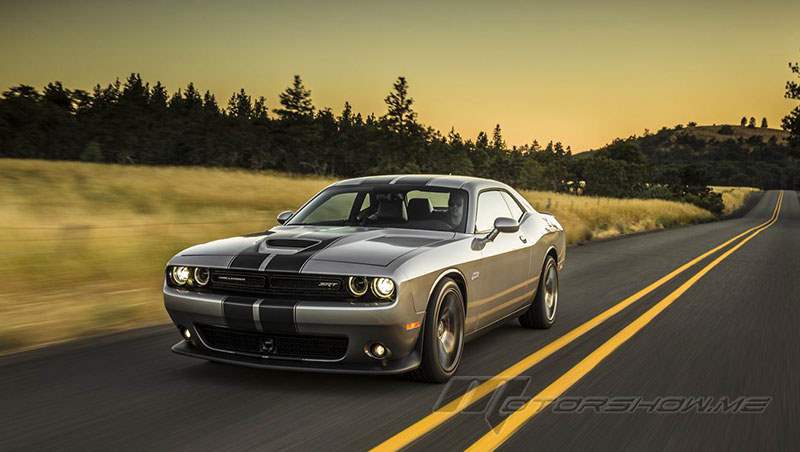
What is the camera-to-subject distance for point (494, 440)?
161 inches

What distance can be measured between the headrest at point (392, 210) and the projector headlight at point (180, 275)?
1.79 metres

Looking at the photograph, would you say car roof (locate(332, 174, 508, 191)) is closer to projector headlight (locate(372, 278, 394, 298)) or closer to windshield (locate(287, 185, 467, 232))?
windshield (locate(287, 185, 467, 232))

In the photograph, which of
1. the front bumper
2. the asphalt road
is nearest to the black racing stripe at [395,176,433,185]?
the asphalt road

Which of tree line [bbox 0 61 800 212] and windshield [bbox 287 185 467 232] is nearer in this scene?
windshield [bbox 287 185 467 232]

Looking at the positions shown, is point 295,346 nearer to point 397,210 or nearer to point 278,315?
point 278,315

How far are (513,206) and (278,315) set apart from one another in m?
3.42

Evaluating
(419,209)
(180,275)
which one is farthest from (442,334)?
(180,275)

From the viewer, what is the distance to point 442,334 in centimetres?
548

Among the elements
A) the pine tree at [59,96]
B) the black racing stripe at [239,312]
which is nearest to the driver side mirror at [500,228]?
the black racing stripe at [239,312]

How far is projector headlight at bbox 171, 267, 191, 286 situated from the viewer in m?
5.39

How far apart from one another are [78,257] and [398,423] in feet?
24.7

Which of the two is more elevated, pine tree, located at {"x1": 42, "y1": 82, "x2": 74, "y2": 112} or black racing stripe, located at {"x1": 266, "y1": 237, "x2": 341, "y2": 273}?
pine tree, located at {"x1": 42, "y1": 82, "x2": 74, "y2": 112}

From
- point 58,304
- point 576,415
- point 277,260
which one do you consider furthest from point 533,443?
point 58,304

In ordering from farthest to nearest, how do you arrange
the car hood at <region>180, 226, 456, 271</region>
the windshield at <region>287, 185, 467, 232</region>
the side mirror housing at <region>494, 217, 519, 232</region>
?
1. the windshield at <region>287, 185, 467, 232</region>
2. the side mirror housing at <region>494, 217, 519, 232</region>
3. the car hood at <region>180, 226, 456, 271</region>
